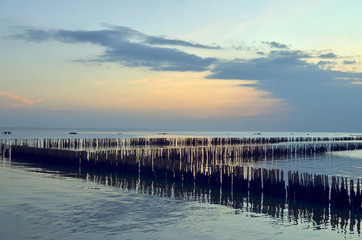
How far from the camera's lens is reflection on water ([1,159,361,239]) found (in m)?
12.5

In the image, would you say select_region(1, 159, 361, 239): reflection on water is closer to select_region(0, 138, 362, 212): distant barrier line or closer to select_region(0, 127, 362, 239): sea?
select_region(0, 127, 362, 239): sea

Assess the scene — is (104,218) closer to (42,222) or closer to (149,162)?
(42,222)

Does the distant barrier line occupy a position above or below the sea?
above

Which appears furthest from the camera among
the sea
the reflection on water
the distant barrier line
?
the distant barrier line

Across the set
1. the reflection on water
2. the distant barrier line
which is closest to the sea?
the reflection on water

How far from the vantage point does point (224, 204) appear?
15672mm

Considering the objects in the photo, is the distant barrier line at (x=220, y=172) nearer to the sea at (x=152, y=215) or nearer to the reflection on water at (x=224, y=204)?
the reflection on water at (x=224, y=204)

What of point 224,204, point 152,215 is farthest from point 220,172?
point 152,215

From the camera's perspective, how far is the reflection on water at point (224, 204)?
41.1 ft

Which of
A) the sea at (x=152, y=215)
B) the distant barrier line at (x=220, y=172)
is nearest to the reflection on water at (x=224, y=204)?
the sea at (x=152, y=215)

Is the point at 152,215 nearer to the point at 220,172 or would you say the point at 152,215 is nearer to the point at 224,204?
the point at 224,204

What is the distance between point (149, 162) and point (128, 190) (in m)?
5.14

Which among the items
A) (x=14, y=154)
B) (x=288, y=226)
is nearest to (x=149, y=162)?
(x=288, y=226)

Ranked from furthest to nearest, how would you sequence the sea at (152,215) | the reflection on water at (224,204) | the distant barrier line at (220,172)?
the distant barrier line at (220,172)
the reflection on water at (224,204)
the sea at (152,215)
